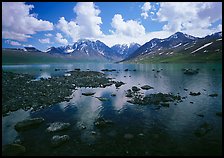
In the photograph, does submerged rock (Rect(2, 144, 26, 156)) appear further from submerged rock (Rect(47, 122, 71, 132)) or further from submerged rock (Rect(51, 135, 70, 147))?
submerged rock (Rect(47, 122, 71, 132))

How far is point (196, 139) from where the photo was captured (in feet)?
80.1

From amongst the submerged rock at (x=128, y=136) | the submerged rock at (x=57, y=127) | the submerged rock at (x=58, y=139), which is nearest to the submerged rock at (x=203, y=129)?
the submerged rock at (x=128, y=136)

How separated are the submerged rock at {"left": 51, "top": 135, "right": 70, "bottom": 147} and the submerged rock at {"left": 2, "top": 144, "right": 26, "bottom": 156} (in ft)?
11.4

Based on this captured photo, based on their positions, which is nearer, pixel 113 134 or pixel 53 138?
pixel 53 138

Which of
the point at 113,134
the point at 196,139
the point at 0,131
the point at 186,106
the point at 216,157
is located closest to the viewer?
the point at 216,157

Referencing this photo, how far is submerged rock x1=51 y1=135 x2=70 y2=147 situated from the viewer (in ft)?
78.1

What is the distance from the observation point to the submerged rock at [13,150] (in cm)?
2180

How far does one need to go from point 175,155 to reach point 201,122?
11621 mm

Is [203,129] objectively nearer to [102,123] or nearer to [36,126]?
[102,123]

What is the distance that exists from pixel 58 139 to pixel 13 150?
5.22m

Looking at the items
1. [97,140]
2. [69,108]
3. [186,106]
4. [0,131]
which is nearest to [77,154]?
[97,140]

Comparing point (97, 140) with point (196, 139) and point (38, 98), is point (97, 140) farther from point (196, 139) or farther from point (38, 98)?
point (38, 98)

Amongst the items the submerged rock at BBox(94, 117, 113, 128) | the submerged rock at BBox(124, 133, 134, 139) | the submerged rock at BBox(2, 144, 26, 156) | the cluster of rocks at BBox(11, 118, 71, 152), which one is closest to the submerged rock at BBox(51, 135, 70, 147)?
the cluster of rocks at BBox(11, 118, 71, 152)

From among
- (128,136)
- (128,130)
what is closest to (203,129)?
(128,130)
